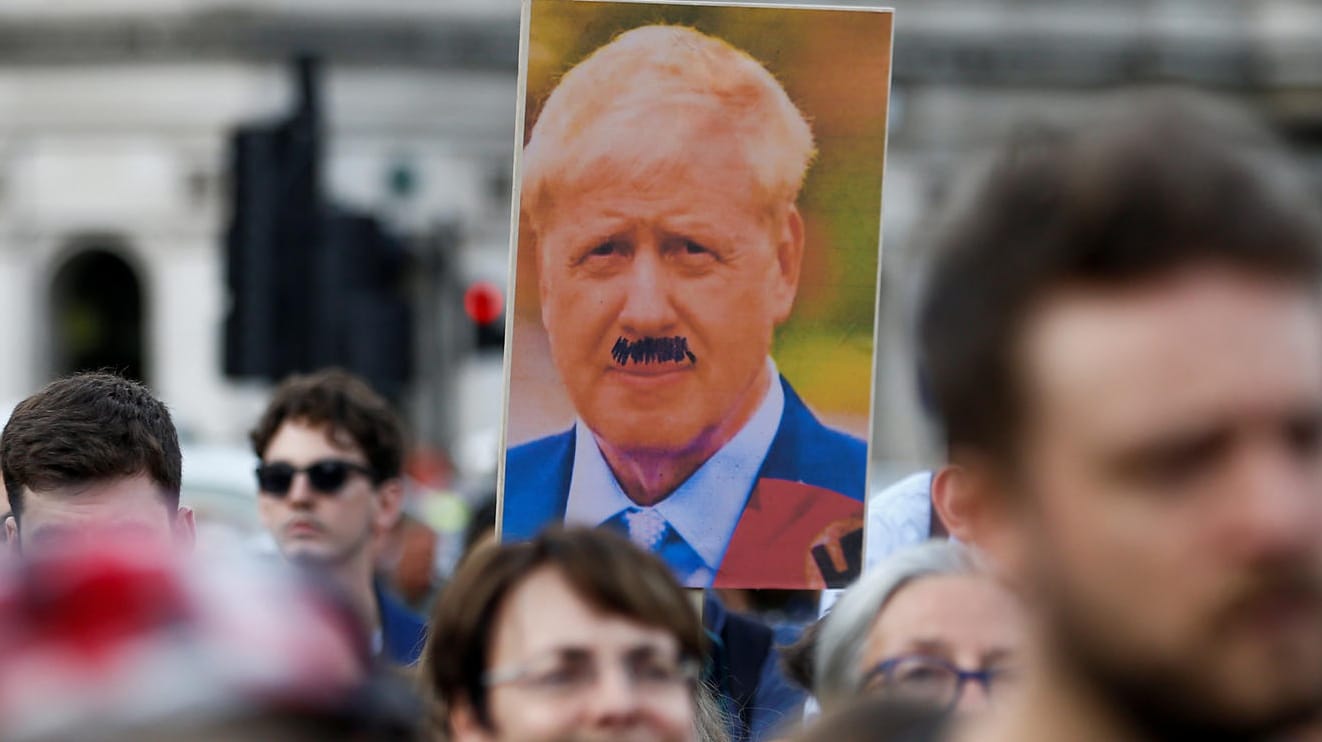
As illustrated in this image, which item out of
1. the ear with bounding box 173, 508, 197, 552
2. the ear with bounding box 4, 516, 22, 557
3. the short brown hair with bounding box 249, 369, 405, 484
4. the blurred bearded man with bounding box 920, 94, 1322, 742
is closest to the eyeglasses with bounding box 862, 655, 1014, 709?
the ear with bounding box 173, 508, 197, 552

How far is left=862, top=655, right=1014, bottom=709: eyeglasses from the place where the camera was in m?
2.76

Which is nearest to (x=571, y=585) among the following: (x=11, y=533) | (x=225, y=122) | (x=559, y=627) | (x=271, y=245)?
(x=559, y=627)

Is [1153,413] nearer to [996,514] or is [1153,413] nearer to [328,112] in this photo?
[996,514]

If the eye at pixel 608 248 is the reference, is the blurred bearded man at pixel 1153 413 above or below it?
above

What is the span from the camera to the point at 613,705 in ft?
7.16

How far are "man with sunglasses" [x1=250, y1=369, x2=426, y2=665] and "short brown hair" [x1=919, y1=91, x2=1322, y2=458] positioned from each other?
11.5 ft

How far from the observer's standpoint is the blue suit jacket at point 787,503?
3.50 metres

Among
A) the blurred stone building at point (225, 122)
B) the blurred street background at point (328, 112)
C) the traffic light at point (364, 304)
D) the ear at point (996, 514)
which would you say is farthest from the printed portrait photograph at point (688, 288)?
the blurred stone building at point (225, 122)

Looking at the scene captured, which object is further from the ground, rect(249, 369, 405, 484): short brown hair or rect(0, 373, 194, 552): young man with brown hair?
rect(0, 373, 194, 552): young man with brown hair

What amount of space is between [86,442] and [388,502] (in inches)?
61.9

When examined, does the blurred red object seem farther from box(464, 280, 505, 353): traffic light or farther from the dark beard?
box(464, 280, 505, 353): traffic light

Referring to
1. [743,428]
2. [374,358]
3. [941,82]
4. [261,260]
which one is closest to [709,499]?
[743,428]

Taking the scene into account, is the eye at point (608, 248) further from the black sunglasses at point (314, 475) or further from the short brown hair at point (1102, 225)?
the short brown hair at point (1102, 225)

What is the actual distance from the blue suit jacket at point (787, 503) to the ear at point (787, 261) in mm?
128
